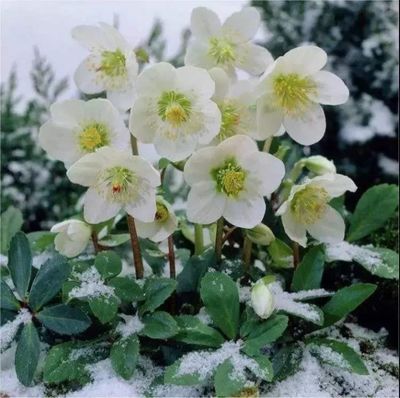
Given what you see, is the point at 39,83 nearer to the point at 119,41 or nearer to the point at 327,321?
the point at 119,41

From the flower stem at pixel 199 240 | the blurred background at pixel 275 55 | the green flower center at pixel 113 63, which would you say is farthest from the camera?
the blurred background at pixel 275 55

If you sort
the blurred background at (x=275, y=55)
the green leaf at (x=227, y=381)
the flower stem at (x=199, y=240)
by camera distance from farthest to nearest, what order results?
the blurred background at (x=275, y=55) < the flower stem at (x=199, y=240) < the green leaf at (x=227, y=381)

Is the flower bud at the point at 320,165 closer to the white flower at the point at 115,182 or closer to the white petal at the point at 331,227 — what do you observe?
the white petal at the point at 331,227

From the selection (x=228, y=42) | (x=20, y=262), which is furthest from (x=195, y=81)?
(x=20, y=262)

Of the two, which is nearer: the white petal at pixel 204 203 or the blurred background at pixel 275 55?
the white petal at pixel 204 203

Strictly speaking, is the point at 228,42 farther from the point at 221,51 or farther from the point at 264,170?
the point at 264,170

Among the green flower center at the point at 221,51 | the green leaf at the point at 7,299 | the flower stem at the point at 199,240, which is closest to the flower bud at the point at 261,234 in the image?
the flower stem at the point at 199,240
